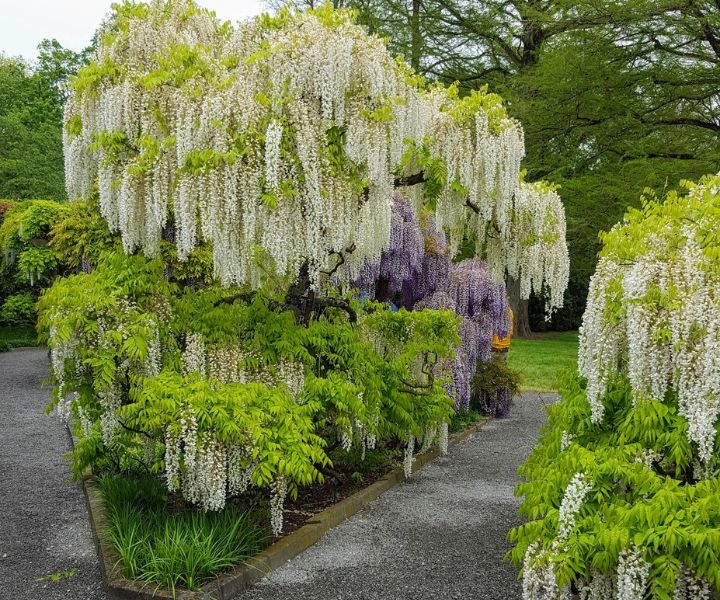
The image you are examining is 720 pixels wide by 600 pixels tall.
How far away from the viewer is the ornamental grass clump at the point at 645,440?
2.89 m

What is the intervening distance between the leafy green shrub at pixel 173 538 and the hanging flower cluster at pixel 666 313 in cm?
264

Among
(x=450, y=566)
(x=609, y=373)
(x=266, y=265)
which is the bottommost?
(x=450, y=566)

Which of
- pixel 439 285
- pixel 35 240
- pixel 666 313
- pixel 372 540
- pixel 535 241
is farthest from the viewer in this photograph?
pixel 35 240

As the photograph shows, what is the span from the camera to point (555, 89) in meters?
16.2

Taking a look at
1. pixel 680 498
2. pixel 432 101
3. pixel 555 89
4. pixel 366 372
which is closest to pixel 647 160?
pixel 555 89

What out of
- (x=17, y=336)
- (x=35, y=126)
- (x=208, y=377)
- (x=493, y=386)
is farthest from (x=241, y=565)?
(x=35, y=126)

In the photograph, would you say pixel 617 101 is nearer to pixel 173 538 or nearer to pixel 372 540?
pixel 372 540

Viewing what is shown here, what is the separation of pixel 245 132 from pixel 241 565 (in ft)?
10.4

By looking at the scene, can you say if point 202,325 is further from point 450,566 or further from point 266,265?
point 450,566

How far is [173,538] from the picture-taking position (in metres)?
4.46

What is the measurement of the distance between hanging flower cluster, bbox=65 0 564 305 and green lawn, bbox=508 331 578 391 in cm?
873

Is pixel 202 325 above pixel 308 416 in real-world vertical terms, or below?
above

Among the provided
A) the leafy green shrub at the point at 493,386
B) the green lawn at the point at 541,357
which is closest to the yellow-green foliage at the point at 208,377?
the leafy green shrub at the point at 493,386

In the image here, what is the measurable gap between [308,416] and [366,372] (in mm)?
1079
